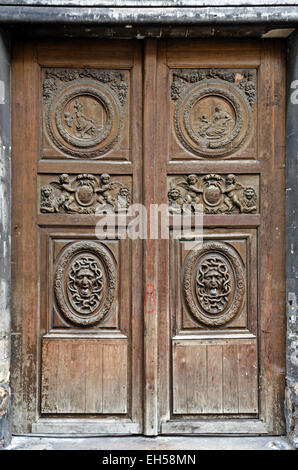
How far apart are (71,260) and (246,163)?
5.68 ft

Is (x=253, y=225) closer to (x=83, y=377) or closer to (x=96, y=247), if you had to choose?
(x=96, y=247)

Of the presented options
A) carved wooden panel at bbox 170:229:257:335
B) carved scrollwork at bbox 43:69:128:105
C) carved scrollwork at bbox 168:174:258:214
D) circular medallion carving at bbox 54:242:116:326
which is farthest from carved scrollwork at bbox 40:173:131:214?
carved scrollwork at bbox 43:69:128:105

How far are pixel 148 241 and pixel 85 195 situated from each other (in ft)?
2.20

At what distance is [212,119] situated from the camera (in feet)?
12.0

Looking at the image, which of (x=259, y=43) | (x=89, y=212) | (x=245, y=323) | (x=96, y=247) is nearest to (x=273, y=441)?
(x=245, y=323)

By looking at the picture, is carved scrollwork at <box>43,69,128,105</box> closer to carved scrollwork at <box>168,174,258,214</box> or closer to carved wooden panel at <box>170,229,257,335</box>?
carved scrollwork at <box>168,174,258,214</box>

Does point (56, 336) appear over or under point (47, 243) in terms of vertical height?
under

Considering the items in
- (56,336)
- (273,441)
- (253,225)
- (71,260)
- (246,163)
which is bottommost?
(273,441)

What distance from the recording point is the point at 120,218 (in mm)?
3602

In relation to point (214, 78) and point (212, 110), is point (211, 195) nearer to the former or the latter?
point (212, 110)

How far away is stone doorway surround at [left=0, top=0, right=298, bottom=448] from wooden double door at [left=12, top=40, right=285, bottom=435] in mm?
105

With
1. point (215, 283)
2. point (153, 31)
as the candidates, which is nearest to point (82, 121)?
point (153, 31)

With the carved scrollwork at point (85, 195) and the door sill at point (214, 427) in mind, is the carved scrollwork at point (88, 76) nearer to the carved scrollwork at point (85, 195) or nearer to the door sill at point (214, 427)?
the carved scrollwork at point (85, 195)

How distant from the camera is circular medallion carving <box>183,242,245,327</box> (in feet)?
11.8
